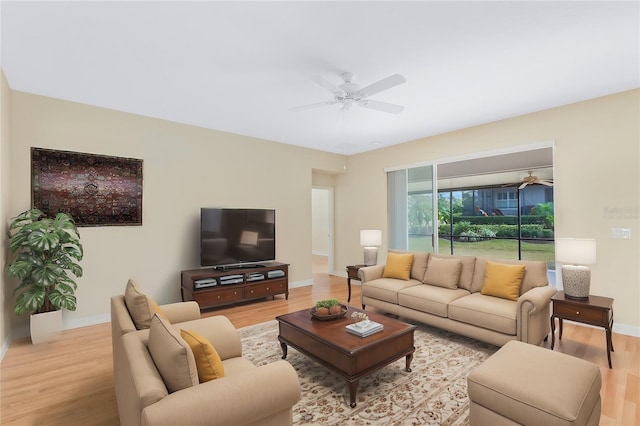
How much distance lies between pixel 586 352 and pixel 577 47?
291 centimetres

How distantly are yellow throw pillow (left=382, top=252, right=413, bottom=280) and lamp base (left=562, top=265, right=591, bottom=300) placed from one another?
1.75m

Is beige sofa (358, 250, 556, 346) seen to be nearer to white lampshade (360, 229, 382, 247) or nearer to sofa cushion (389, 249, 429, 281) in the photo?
sofa cushion (389, 249, 429, 281)

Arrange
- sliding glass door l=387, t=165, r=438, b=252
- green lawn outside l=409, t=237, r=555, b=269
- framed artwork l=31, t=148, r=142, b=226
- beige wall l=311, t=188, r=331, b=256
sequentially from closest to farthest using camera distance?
framed artwork l=31, t=148, r=142, b=226 → sliding glass door l=387, t=165, r=438, b=252 → green lawn outside l=409, t=237, r=555, b=269 → beige wall l=311, t=188, r=331, b=256

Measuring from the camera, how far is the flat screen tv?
471 centimetres

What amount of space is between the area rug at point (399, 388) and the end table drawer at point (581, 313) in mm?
747

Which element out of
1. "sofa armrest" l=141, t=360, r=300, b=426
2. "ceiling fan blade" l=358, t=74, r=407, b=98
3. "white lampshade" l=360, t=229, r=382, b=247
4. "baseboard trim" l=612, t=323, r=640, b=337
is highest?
"ceiling fan blade" l=358, t=74, r=407, b=98

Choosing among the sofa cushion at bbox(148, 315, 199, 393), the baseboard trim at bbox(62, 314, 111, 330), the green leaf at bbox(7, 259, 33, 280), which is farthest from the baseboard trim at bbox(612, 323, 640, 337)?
the green leaf at bbox(7, 259, 33, 280)

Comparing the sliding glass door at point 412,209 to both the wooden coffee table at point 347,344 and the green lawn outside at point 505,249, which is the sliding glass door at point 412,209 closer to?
the wooden coffee table at point 347,344

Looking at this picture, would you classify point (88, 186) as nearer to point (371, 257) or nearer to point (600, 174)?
point (371, 257)

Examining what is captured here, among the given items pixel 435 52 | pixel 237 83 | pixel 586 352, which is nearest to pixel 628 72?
pixel 435 52

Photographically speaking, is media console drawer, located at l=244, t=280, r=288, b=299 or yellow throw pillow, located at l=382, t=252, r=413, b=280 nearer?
yellow throw pillow, located at l=382, t=252, r=413, b=280

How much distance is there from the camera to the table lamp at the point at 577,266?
3088 millimetres

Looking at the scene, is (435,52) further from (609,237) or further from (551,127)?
(609,237)

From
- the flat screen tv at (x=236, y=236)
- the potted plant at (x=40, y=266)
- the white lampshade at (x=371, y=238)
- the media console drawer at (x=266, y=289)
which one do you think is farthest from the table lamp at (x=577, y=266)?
the potted plant at (x=40, y=266)
